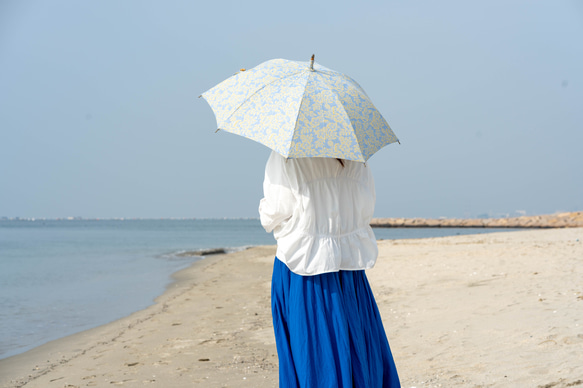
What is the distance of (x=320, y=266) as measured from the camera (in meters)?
2.19

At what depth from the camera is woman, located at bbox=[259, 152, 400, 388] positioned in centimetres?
220

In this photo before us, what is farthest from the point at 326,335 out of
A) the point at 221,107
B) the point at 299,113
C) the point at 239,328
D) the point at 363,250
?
the point at 239,328

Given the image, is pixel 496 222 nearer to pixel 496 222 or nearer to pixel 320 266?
pixel 496 222

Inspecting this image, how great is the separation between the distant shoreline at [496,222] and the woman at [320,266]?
34491 millimetres

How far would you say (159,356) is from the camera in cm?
478

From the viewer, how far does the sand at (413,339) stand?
3.57m

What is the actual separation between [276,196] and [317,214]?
209mm

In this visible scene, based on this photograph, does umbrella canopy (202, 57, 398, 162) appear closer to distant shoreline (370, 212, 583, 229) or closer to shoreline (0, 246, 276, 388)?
shoreline (0, 246, 276, 388)

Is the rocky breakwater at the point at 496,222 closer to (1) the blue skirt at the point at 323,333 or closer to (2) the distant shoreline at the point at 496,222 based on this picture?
(2) the distant shoreline at the point at 496,222

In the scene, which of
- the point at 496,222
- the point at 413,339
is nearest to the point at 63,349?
the point at 413,339

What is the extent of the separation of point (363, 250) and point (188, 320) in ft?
16.0

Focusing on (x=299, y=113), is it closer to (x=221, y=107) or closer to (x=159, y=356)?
(x=221, y=107)

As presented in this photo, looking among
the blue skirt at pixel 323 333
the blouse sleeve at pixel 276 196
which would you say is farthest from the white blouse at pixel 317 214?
the blue skirt at pixel 323 333

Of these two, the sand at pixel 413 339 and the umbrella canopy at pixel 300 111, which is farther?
the sand at pixel 413 339
